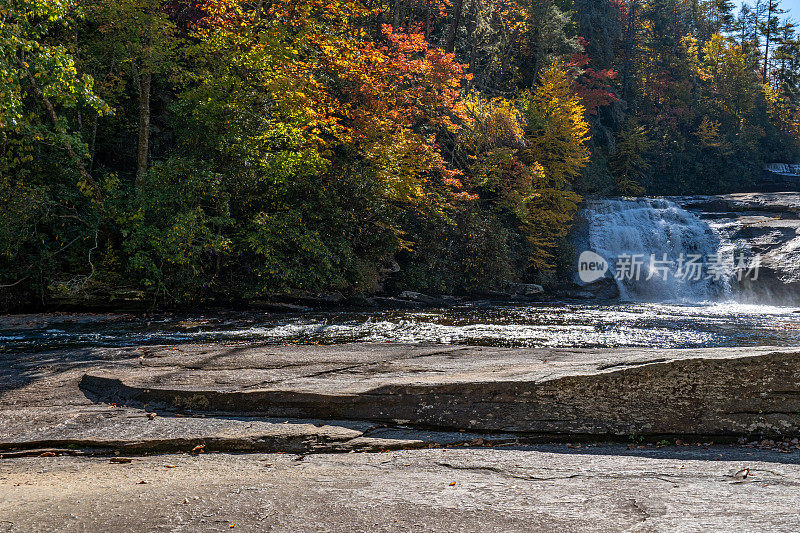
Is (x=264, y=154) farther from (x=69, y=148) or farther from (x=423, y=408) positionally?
(x=423, y=408)

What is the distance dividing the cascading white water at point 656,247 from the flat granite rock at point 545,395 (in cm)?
1904

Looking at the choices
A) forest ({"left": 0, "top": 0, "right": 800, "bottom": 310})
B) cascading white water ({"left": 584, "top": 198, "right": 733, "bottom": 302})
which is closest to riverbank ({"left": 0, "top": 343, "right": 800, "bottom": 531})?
forest ({"left": 0, "top": 0, "right": 800, "bottom": 310})

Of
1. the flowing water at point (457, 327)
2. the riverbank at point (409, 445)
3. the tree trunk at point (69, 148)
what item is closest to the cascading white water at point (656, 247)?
the flowing water at point (457, 327)

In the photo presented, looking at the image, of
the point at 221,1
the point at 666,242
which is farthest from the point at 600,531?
the point at 666,242

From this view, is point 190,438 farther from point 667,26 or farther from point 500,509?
point 667,26

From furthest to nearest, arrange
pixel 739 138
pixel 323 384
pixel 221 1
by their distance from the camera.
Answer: pixel 739 138 < pixel 221 1 < pixel 323 384

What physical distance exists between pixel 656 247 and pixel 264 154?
1802 cm

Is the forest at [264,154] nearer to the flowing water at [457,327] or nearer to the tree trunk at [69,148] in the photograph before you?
the tree trunk at [69,148]

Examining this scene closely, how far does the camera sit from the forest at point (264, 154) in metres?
12.9

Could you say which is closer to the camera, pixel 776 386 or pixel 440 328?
pixel 776 386

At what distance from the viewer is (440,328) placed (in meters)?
11.6

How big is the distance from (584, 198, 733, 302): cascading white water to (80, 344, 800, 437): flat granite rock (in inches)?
750

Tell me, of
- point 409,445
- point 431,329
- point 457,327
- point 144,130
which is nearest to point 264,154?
point 144,130

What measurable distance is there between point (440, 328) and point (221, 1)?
39.4 feet
